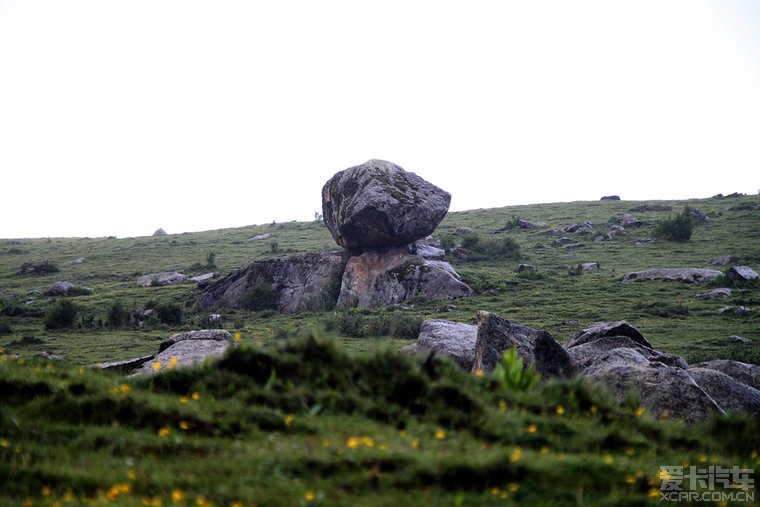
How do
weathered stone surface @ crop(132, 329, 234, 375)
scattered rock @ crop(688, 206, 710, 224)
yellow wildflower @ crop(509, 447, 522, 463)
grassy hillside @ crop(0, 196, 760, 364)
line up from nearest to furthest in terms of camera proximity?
yellow wildflower @ crop(509, 447, 522, 463), weathered stone surface @ crop(132, 329, 234, 375), grassy hillside @ crop(0, 196, 760, 364), scattered rock @ crop(688, 206, 710, 224)

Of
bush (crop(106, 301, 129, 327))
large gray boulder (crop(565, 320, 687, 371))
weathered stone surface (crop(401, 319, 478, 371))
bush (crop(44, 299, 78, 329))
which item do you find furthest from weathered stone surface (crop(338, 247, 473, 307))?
large gray boulder (crop(565, 320, 687, 371))

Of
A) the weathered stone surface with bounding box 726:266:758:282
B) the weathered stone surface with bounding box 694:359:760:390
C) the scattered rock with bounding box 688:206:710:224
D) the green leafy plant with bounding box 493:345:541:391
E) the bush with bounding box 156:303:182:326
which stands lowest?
the bush with bounding box 156:303:182:326

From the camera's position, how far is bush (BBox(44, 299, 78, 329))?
110ft

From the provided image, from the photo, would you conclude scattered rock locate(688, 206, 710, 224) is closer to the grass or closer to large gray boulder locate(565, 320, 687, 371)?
large gray boulder locate(565, 320, 687, 371)

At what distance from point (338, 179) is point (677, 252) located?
27471 millimetres

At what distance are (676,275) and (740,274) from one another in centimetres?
371

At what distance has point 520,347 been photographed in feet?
46.3

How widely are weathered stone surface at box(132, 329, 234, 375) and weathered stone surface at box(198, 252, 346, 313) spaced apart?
23.2 metres

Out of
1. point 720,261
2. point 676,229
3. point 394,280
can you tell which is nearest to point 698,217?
point 676,229

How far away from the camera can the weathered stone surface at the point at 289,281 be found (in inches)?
1635

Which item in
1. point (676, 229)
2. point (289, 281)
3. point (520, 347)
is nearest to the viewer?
point (520, 347)

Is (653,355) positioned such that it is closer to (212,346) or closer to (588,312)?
(212,346)

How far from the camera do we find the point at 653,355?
14.2 metres

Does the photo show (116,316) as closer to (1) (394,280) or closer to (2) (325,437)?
(1) (394,280)
